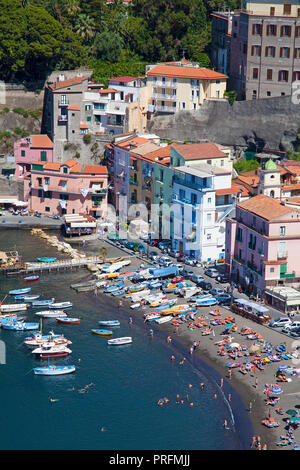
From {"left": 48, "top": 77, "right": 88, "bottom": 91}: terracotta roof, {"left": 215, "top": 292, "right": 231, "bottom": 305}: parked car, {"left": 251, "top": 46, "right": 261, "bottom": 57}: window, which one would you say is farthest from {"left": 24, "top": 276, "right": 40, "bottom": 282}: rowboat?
{"left": 251, "top": 46, "right": 261, "bottom": 57}: window

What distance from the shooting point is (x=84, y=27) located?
157875 mm

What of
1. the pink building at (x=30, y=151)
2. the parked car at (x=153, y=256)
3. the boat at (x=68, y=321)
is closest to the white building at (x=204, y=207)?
the parked car at (x=153, y=256)

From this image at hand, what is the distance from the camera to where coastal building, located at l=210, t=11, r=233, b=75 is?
498 ft

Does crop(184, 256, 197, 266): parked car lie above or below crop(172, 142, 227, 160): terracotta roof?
below

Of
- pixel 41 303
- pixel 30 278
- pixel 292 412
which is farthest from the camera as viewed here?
pixel 30 278

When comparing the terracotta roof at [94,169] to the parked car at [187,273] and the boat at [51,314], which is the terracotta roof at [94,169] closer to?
the parked car at [187,273]

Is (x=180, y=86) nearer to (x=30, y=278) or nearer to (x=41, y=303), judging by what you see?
(x=30, y=278)

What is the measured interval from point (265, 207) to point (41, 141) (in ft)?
147

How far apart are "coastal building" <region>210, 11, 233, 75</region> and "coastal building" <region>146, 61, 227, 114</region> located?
6.44m

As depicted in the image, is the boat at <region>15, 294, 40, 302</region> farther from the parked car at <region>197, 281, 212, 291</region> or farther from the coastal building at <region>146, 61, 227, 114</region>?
the coastal building at <region>146, 61, 227, 114</region>

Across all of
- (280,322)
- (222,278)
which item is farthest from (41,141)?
(280,322)

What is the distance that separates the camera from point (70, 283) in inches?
4739

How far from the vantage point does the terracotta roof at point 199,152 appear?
413ft

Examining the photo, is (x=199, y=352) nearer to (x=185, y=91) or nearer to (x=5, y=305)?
(x=5, y=305)
